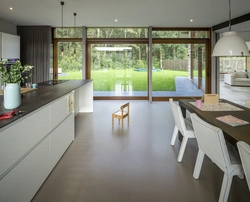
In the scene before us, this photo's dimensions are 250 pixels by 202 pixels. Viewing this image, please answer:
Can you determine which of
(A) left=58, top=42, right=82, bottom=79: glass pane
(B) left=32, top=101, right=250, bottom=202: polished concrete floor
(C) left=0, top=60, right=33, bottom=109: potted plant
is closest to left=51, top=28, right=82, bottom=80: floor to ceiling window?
(A) left=58, top=42, right=82, bottom=79: glass pane

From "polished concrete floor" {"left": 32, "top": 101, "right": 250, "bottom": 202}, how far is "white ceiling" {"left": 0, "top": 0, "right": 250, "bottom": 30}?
9.88ft

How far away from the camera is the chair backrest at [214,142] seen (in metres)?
1.84

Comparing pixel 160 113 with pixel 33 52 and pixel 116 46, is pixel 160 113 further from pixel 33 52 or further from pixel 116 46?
pixel 33 52

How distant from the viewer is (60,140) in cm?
311

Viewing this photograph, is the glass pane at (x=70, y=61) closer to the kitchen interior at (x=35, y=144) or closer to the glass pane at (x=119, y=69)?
the glass pane at (x=119, y=69)

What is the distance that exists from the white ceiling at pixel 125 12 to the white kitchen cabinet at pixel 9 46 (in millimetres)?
568

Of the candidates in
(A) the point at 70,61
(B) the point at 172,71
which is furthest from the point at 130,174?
(A) the point at 70,61

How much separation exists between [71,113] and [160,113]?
3.10m

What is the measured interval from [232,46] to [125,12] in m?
3.75

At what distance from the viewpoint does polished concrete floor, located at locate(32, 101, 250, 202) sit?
7.32 feet

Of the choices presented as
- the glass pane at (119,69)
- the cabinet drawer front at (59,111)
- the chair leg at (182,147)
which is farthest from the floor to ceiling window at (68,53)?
the chair leg at (182,147)

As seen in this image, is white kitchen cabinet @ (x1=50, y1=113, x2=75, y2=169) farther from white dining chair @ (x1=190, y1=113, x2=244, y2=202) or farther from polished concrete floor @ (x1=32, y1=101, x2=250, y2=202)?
white dining chair @ (x1=190, y1=113, x2=244, y2=202)

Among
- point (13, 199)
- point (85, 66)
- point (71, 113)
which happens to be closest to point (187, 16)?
point (85, 66)

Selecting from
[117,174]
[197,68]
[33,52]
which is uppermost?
[33,52]
